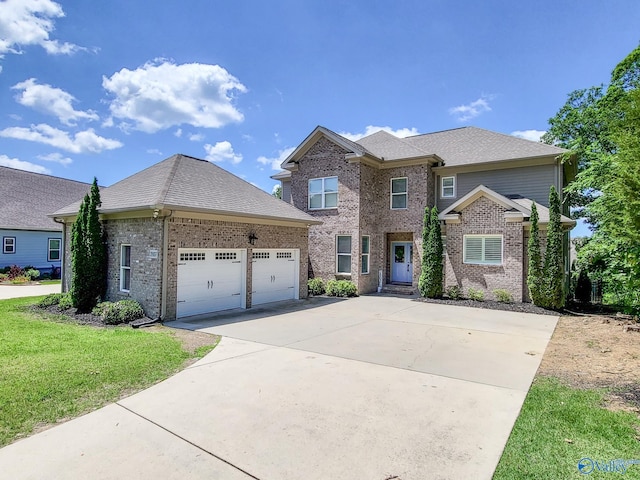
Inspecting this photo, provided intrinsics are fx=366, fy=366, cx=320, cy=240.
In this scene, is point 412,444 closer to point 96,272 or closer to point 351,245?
point 96,272

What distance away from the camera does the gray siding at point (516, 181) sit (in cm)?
1609

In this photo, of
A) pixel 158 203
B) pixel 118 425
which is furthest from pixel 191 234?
pixel 118 425

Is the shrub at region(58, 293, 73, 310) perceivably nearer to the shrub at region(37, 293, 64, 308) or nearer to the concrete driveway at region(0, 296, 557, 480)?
the shrub at region(37, 293, 64, 308)

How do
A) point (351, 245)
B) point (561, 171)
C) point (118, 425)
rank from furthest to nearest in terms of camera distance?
point (351, 245), point (561, 171), point (118, 425)

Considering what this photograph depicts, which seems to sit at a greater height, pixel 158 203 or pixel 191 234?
pixel 158 203

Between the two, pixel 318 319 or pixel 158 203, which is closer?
pixel 158 203

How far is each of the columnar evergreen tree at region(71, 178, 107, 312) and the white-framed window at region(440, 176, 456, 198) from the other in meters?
14.9

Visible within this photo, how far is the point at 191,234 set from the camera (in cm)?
1126

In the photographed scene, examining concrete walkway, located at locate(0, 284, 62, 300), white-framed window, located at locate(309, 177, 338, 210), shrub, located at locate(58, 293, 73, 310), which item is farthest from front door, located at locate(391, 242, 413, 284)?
concrete walkway, located at locate(0, 284, 62, 300)

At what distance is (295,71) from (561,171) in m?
Result: 12.4

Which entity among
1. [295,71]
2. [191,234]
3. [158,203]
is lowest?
[191,234]

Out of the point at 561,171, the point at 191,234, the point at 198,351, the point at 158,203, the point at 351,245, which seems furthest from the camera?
the point at 351,245

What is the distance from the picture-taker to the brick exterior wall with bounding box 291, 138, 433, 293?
57.7 feet

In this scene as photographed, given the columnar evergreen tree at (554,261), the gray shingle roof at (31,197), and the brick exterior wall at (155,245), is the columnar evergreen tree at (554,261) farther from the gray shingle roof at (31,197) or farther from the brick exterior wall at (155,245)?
the gray shingle roof at (31,197)
